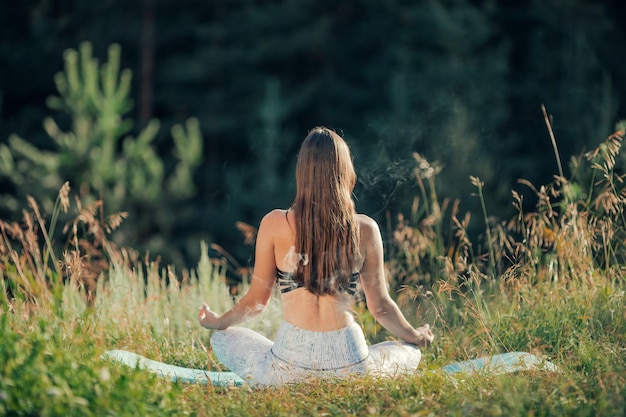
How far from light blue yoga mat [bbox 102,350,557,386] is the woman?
0.77ft

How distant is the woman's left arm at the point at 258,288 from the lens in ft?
10.3

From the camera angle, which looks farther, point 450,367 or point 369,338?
point 369,338

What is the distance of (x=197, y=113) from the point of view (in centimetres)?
1538

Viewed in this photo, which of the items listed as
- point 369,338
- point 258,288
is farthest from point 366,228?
point 369,338

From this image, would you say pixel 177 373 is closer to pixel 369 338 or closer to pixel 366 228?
pixel 366 228

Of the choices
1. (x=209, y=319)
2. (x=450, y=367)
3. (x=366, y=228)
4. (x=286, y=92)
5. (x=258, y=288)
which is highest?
(x=286, y=92)

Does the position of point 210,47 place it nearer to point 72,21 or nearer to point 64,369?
point 72,21

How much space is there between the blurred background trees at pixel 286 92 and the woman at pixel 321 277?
250 inches

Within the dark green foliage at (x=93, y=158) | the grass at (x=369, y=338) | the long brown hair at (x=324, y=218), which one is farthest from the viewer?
the dark green foliage at (x=93, y=158)

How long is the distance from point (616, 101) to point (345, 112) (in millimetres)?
5797

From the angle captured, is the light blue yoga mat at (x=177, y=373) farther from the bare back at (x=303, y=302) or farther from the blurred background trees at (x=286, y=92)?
the blurred background trees at (x=286, y=92)

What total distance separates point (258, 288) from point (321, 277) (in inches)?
11.6

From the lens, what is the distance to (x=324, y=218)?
3059 mm

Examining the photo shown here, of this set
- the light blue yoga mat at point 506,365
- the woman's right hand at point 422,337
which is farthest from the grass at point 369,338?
the woman's right hand at point 422,337
